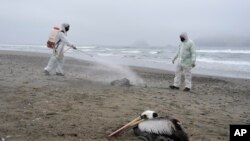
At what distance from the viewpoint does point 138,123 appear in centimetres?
725

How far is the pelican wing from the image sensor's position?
269 inches

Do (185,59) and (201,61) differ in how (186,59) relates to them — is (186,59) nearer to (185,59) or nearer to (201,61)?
(185,59)

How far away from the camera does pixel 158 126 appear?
692 centimetres

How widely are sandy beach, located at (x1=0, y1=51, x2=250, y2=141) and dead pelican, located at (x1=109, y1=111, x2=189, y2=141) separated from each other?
0.70 ft

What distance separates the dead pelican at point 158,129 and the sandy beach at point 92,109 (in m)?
0.21

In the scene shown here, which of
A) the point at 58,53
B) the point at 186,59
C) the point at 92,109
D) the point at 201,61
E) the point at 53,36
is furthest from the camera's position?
the point at 201,61

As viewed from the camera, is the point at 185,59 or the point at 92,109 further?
the point at 185,59

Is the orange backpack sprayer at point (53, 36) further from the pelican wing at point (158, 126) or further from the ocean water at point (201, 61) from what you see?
the pelican wing at point (158, 126)

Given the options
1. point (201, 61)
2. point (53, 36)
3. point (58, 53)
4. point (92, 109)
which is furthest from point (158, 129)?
point (201, 61)

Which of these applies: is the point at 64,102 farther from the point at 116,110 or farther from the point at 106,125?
the point at 106,125

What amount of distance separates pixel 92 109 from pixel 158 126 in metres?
2.77

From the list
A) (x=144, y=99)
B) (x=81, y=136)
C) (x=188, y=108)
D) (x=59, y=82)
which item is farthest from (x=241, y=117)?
(x=59, y=82)

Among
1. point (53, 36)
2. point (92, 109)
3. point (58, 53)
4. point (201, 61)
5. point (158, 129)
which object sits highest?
point (53, 36)

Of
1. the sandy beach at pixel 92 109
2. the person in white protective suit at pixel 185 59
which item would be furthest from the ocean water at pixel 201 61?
the sandy beach at pixel 92 109
